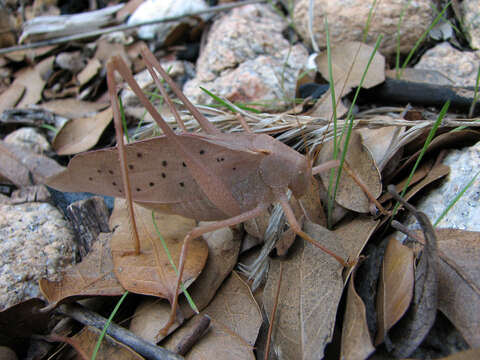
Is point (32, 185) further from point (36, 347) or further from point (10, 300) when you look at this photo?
point (36, 347)

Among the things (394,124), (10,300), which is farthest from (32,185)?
(394,124)

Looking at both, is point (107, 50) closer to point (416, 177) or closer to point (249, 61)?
point (249, 61)

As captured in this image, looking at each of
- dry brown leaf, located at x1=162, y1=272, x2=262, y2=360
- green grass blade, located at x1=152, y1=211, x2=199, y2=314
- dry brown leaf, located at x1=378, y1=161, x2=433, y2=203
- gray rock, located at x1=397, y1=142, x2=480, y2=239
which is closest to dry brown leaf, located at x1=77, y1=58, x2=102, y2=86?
green grass blade, located at x1=152, y1=211, x2=199, y2=314

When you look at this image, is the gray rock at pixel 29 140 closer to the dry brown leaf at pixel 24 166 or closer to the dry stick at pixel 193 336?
the dry brown leaf at pixel 24 166

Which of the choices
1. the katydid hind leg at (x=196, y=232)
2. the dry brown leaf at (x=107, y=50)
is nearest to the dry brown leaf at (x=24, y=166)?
the katydid hind leg at (x=196, y=232)

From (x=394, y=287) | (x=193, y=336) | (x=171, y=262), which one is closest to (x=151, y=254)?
(x=171, y=262)
